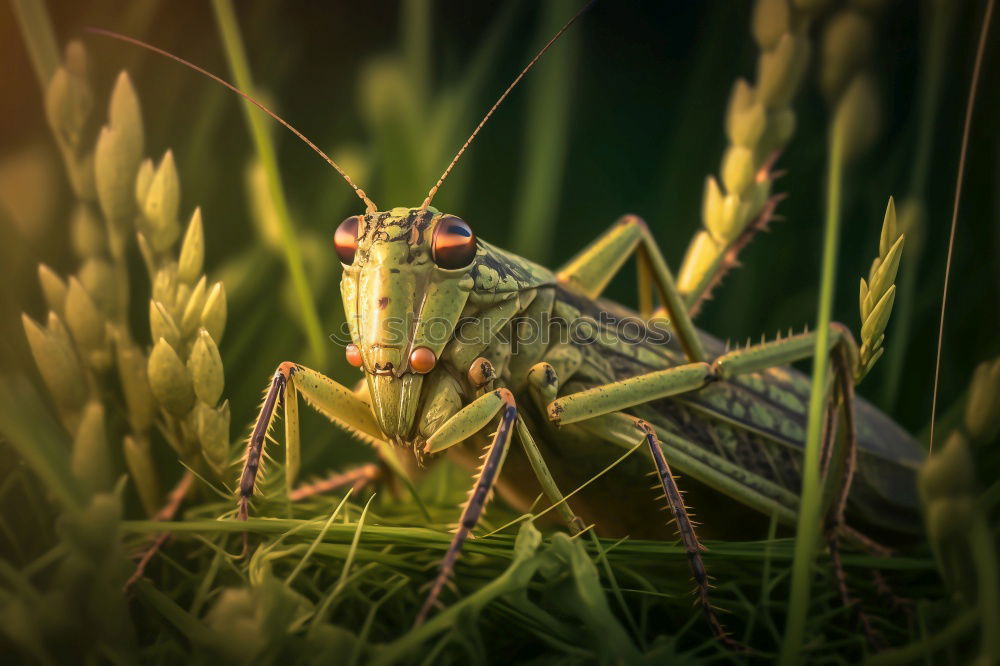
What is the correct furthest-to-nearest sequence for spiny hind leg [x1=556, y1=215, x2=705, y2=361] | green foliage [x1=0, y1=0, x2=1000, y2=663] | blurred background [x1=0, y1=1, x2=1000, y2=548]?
1. spiny hind leg [x1=556, y1=215, x2=705, y2=361]
2. blurred background [x1=0, y1=1, x2=1000, y2=548]
3. green foliage [x1=0, y1=0, x2=1000, y2=663]

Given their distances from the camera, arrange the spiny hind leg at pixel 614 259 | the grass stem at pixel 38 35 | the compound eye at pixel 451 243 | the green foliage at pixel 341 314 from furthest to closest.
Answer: the spiny hind leg at pixel 614 259 → the compound eye at pixel 451 243 → the grass stem at pixel 38 35 → the green foliage at pixel 341 314

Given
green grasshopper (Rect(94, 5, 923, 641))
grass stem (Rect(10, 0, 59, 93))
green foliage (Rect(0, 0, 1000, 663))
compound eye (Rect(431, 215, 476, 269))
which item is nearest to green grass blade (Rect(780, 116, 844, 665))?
green foliage (Rect(0, 0, 1000, 663))

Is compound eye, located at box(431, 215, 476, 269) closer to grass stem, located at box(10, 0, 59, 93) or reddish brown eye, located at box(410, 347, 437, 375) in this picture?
reddish brown eye, located at box(410, 347, 437, 375)

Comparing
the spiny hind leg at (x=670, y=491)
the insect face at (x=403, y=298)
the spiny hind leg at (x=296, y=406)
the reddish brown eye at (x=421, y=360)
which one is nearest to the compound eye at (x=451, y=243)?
the insect face at (x=403, y=298)

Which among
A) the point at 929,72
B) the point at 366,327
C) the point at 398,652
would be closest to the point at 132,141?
the point at 366,327

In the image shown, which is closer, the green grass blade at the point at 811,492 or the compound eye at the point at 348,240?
the green grass blade at the point at 811,492

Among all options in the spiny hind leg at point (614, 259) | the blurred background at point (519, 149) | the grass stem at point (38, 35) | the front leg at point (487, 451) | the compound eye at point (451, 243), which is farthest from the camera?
the spiny hind leg at point (614, 259)

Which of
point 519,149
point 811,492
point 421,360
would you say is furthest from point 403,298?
point 519,149

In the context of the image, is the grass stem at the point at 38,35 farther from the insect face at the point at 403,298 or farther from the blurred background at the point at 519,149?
the insect face at the point at 403,298

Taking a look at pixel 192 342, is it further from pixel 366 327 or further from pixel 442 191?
pixel 442 191
